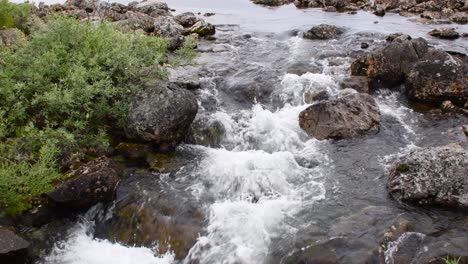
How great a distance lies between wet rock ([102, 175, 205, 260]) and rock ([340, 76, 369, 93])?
31.1ft

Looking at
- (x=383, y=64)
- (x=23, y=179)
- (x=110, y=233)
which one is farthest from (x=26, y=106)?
(x=383, y=64)

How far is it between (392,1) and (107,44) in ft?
112

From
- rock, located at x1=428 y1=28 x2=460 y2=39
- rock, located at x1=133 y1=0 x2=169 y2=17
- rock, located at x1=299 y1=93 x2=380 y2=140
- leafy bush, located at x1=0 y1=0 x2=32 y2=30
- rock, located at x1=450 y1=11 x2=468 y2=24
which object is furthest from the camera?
rock, located at x1=133 y1=0 x2=169 y2=17

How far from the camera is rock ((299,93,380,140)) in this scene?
14.6 meters

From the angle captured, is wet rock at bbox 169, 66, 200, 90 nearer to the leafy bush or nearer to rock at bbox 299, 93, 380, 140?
rock at bbox 299, 93, 380, 140

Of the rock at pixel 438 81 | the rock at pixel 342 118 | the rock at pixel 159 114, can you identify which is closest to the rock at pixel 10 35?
the rock at pixel 159 114

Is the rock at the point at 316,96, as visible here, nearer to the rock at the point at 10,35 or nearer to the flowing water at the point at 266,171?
the flowing water at the point at 266,171

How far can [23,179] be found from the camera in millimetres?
9930

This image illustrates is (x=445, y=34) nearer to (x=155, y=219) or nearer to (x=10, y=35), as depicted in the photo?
(x=155, y=219)

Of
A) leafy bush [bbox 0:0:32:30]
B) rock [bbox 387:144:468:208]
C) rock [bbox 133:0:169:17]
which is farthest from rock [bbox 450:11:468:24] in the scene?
leafy bush [bbox 0:0:32:30]

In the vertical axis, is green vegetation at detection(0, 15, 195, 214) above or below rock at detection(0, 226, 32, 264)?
above

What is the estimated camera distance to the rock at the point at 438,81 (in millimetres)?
16188

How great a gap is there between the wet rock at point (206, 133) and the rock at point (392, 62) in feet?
24.8

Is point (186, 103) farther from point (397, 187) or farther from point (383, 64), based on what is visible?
point (383, 64)
